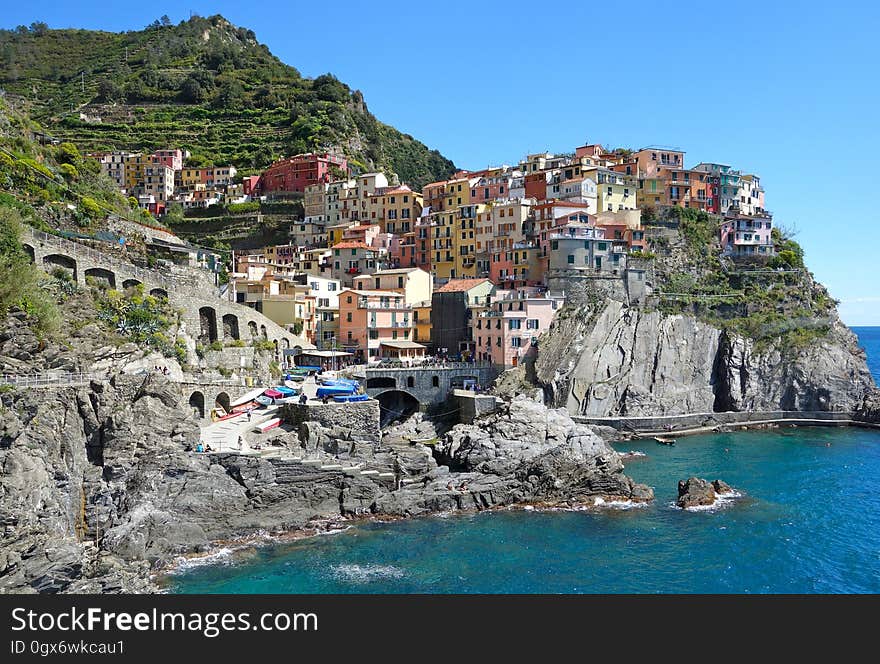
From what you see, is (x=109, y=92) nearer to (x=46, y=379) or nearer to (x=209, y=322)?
(x=209, y=322)

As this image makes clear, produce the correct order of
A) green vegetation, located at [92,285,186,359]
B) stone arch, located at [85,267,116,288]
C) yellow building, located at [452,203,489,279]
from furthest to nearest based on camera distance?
1. yellow building, located at [452,203,489,279]
2. stone arch, located at [85,267,116,288]
3. green vegetation, located at [92,285,186,359]

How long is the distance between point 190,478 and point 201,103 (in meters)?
98.6

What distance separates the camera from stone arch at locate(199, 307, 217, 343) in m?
48.0

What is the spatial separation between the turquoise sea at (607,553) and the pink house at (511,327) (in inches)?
665

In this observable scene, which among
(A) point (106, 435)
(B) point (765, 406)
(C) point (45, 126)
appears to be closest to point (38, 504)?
(A) point (106, 435)

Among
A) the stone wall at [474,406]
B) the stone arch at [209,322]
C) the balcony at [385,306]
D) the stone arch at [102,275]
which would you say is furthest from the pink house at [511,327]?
the stone arch at [102,275]

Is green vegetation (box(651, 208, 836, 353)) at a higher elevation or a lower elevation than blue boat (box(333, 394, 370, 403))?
higher

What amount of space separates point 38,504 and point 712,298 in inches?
2228

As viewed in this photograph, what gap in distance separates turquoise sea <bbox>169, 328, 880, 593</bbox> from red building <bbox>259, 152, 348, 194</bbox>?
61097 mm

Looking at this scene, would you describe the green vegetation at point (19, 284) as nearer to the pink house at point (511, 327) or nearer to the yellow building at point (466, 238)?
the pink house at point (511, 327)

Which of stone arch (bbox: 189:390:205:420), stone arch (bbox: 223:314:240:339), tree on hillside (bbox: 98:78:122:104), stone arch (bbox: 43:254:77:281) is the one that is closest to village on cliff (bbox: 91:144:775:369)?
stone arch (bbox: 223:314:240:339)

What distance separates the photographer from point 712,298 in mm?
66125

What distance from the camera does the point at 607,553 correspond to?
3206cm

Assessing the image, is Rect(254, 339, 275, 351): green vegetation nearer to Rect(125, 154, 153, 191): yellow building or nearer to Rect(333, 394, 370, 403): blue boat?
Rect(333, 394, 370, 403): blue boat
